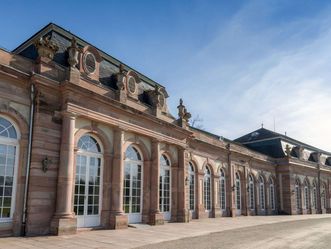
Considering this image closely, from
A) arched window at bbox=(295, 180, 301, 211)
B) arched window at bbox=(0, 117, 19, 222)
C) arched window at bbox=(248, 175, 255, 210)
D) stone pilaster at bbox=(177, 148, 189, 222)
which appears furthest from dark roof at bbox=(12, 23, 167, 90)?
arched window at bbox=(295, 180, 301, 211)

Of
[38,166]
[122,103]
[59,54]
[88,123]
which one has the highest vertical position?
[59,54]

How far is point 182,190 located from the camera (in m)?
18.0

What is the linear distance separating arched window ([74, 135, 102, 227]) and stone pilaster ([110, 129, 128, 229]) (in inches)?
22.6

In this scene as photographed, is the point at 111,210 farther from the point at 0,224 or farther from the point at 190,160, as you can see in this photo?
the point at 190,160

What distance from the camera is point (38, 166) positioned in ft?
36.6

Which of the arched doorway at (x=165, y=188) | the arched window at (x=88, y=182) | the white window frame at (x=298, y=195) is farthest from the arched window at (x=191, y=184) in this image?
the white window frame at (x=298, y=195)

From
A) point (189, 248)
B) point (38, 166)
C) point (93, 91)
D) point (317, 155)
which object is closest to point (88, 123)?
point (93, 91)

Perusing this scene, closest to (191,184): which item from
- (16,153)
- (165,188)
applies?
(165,188)

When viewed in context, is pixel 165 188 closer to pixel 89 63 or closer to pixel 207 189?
pixel 207 189

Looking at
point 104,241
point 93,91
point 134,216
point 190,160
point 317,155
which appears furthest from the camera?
point 317,155

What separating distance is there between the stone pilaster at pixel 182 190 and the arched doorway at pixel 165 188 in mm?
530

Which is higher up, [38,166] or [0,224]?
[38,166]

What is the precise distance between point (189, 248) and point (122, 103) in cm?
719

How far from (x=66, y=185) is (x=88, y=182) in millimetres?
1632
